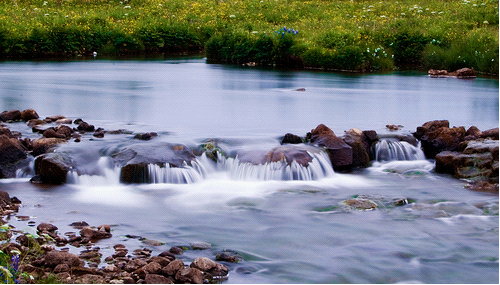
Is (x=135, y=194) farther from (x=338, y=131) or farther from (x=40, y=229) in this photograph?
(x=338, y=131)

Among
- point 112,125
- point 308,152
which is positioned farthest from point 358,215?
point 112,125

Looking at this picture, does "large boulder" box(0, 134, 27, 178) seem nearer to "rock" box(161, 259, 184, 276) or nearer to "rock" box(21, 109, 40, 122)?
"rock" box(21, 109, 40, 122)

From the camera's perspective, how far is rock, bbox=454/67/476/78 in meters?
23.5

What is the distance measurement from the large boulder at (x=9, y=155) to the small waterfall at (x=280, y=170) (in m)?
3.59

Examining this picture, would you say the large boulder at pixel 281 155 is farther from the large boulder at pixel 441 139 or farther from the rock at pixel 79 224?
the rock at pixel 79 224

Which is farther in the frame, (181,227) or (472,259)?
(181,227)

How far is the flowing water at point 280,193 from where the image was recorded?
750cm

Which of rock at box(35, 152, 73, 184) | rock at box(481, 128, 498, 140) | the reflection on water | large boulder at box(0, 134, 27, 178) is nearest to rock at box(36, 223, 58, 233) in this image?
rock at box(35, 152, 73, 184)

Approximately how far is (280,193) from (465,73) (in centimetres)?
1543

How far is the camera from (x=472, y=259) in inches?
291

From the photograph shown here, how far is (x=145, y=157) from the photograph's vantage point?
11602 millimetres

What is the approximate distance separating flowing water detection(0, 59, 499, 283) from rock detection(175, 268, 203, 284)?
1.37ft

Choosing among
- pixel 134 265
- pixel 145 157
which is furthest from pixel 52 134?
→ pixel 134 265

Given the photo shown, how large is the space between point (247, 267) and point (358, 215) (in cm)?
259
